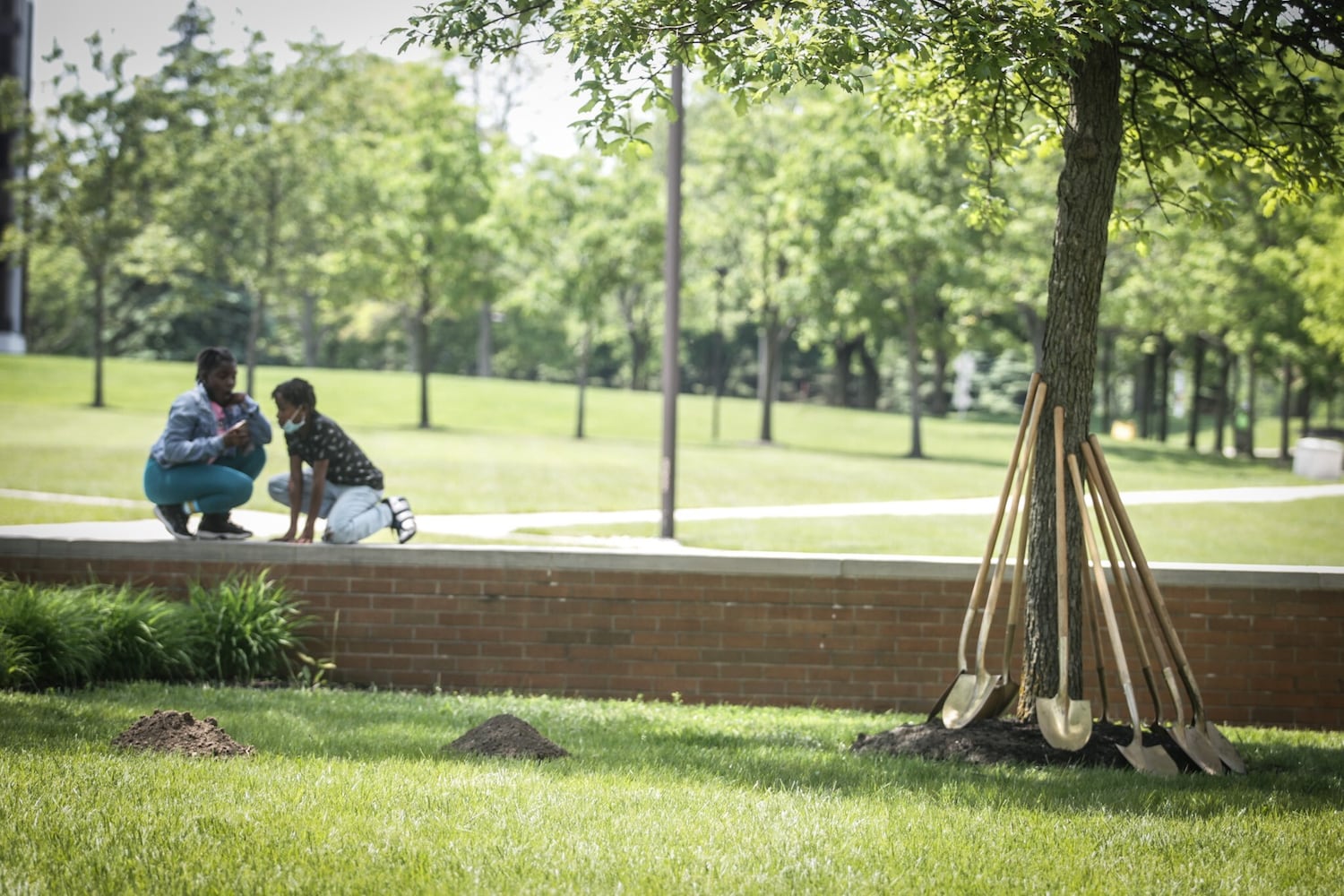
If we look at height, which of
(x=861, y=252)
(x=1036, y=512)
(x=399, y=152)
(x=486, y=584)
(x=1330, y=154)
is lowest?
(x=486, y=584)

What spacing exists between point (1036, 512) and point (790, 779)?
2144mm

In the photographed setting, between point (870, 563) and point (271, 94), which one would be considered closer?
point (870, 563)

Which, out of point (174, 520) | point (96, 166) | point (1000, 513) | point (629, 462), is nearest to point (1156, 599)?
point (1000, 513)

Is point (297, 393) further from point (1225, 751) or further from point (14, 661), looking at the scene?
point (1225, 751)

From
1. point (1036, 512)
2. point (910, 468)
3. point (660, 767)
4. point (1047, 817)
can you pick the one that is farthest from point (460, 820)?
point (910, 468)

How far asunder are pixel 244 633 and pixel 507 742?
267cm

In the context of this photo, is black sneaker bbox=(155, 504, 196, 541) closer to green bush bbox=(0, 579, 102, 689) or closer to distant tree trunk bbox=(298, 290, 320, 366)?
green bush bbox=(0, 579, 102, 689)

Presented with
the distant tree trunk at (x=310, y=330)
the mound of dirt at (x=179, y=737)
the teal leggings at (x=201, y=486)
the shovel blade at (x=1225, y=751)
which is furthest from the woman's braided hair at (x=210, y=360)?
the distant tree trunk at (x=310, y=330)

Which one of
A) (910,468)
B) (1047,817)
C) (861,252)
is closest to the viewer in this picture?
(1047,817)

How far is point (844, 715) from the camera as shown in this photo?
781cm

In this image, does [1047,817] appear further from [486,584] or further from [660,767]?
[486,584]

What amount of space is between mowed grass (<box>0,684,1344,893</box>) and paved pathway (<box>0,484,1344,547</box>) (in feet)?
11.7

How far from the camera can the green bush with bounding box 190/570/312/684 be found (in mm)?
7828

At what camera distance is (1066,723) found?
20.4 feet
